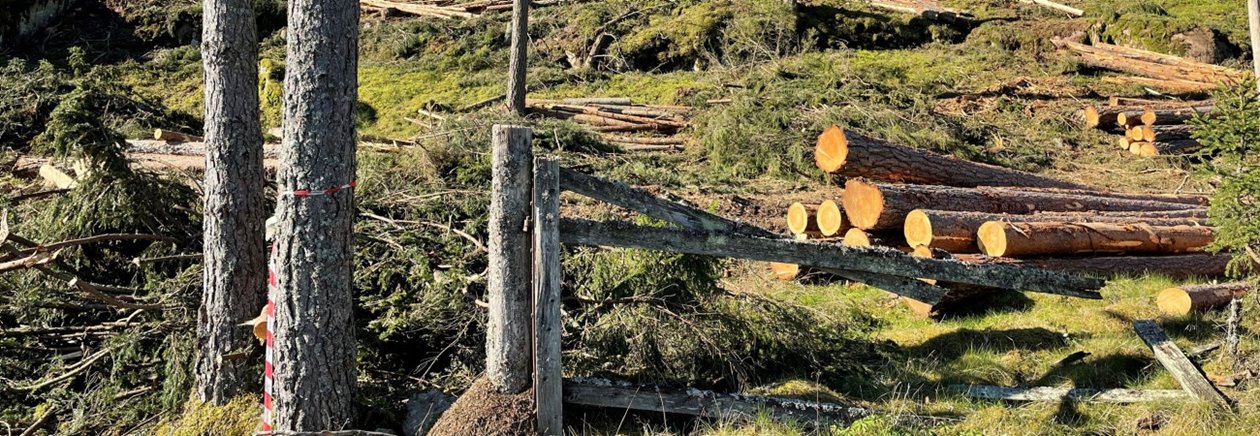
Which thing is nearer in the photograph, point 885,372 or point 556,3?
point 885,372

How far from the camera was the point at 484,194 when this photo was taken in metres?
7.23

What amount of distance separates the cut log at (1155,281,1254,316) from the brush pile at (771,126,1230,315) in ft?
1.53

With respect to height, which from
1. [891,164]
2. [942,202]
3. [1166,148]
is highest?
[1166,148]

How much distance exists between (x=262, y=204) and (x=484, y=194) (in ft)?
7.62

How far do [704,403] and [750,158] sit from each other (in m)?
7.91

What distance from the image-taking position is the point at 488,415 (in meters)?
4.70

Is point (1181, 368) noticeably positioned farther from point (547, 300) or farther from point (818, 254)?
point (547, 300)

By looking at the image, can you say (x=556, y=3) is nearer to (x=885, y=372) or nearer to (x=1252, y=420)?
(x=885, y=372)

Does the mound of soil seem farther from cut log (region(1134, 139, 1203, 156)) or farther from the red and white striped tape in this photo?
cut log (region(1134, 139, 1203, 156))

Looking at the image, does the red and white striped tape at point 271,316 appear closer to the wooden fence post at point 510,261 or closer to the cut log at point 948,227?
the wooden fence post at point 510,261

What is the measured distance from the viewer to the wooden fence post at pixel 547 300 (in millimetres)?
4543

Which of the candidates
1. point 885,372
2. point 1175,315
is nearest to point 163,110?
point 885,372

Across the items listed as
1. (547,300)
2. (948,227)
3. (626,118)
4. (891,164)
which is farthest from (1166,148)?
(547,300)

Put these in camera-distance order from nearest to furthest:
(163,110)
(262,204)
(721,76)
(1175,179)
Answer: (262,204), (1175,179), (163,110), (721,76)
